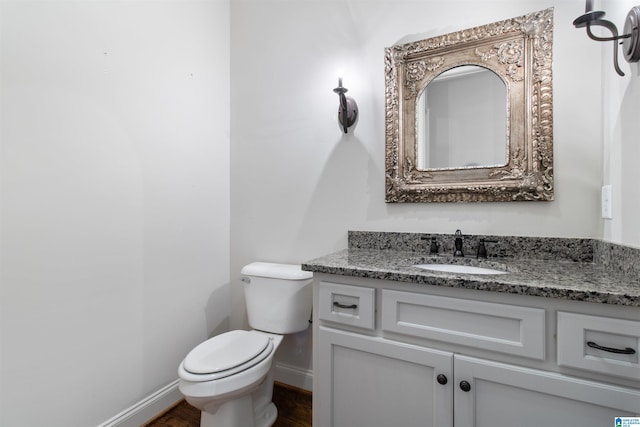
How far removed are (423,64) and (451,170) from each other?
0.56m

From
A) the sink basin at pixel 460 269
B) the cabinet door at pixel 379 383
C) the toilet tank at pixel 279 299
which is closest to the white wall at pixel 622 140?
→ the sink basin at pixel 460 269

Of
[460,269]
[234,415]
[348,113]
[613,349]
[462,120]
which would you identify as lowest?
[234,415]

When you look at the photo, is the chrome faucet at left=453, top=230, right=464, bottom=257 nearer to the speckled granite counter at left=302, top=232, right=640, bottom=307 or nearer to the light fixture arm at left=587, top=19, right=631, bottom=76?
the speckled granite counter at left=302, top=232, right=640, bottom=307

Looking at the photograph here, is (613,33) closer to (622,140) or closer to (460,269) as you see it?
(622,140)

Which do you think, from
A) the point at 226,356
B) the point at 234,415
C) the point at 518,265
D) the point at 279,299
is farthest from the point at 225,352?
the point at 518,265

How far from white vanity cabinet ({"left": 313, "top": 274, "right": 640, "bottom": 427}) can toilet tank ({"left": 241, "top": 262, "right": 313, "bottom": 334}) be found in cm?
46

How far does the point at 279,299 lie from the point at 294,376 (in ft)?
1.95

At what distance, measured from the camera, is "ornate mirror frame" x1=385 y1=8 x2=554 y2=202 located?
1279 mm

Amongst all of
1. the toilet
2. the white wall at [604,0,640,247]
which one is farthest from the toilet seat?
the white wall at [604,0,640,247]

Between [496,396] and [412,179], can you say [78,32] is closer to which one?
[412,179]

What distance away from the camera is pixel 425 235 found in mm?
1495

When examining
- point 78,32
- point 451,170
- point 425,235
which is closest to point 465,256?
point 425,235

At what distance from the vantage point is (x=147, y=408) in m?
1.57

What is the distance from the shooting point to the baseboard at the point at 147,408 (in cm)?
145
